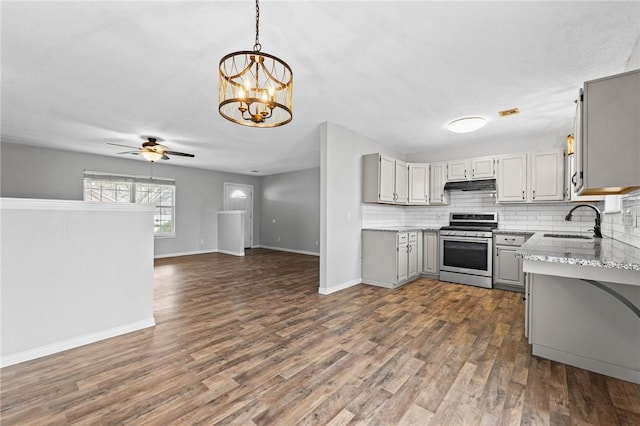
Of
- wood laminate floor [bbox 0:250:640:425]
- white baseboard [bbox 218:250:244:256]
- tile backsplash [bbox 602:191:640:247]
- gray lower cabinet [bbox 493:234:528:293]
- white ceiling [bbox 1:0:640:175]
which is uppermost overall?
white ceiling [bbox 1:0:640:175]

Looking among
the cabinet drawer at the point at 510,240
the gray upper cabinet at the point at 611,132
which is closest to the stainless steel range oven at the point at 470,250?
the cabinet drawer at the point at 510,240

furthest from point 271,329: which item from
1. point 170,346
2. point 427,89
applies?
point 427,89

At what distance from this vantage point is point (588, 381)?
1938mm

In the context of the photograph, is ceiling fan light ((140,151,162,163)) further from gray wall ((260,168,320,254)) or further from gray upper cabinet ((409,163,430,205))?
gray upper cabinet ((409,163,430,205))

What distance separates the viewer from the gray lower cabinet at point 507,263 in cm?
416

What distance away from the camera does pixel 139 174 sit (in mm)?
7254

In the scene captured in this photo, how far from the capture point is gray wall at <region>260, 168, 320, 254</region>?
8.40 meters

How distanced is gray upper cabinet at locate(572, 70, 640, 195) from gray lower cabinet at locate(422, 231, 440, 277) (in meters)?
3.35

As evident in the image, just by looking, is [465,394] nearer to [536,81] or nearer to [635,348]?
[635,348]

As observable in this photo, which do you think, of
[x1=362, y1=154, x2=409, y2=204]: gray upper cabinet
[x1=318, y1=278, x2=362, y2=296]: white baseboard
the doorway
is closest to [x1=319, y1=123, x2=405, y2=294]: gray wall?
[x1=318, y1=278, x2=362, y2=296]: white baseboard

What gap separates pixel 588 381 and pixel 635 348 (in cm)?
39

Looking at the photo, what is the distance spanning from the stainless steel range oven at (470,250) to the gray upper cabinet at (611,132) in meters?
2.93

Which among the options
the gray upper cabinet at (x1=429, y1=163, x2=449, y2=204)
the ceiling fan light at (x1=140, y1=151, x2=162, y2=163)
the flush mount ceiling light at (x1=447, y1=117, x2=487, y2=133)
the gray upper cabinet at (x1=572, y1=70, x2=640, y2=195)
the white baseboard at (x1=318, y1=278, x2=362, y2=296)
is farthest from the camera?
the gray upper cabinet at (x1=429, y1=163, x2=449, y2=204)

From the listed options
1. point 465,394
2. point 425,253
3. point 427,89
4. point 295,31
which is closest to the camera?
point 465,394
